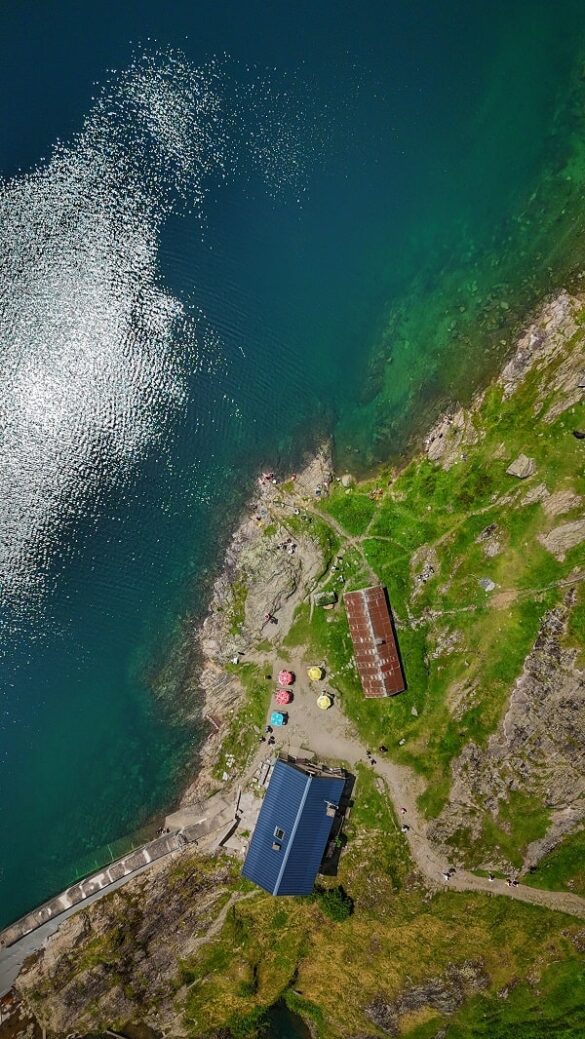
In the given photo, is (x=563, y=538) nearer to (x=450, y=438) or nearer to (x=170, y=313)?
(x=450, y=438)

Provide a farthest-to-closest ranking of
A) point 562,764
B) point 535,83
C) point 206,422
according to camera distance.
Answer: point 206,422
point 535,83
point 562,764

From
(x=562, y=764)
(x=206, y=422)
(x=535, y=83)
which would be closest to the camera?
(x=562, y=764)

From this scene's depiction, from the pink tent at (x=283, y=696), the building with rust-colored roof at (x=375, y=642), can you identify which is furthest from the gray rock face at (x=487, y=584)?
the pink tent at (x=283, y=696)

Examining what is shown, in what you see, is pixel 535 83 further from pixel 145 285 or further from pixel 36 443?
pixel 36 443

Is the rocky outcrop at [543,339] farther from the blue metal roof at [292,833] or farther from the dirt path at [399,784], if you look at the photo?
the blue metal roof at [292,833]

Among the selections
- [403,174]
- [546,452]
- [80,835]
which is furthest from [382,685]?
[403,174]

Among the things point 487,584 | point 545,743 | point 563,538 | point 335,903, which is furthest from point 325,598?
point 335,903

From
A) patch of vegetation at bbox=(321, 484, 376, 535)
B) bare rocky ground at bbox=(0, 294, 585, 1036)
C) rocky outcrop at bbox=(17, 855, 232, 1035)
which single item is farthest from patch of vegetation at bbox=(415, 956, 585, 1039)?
patch of vegetation at bbox=(321, 484, 376, 535)
